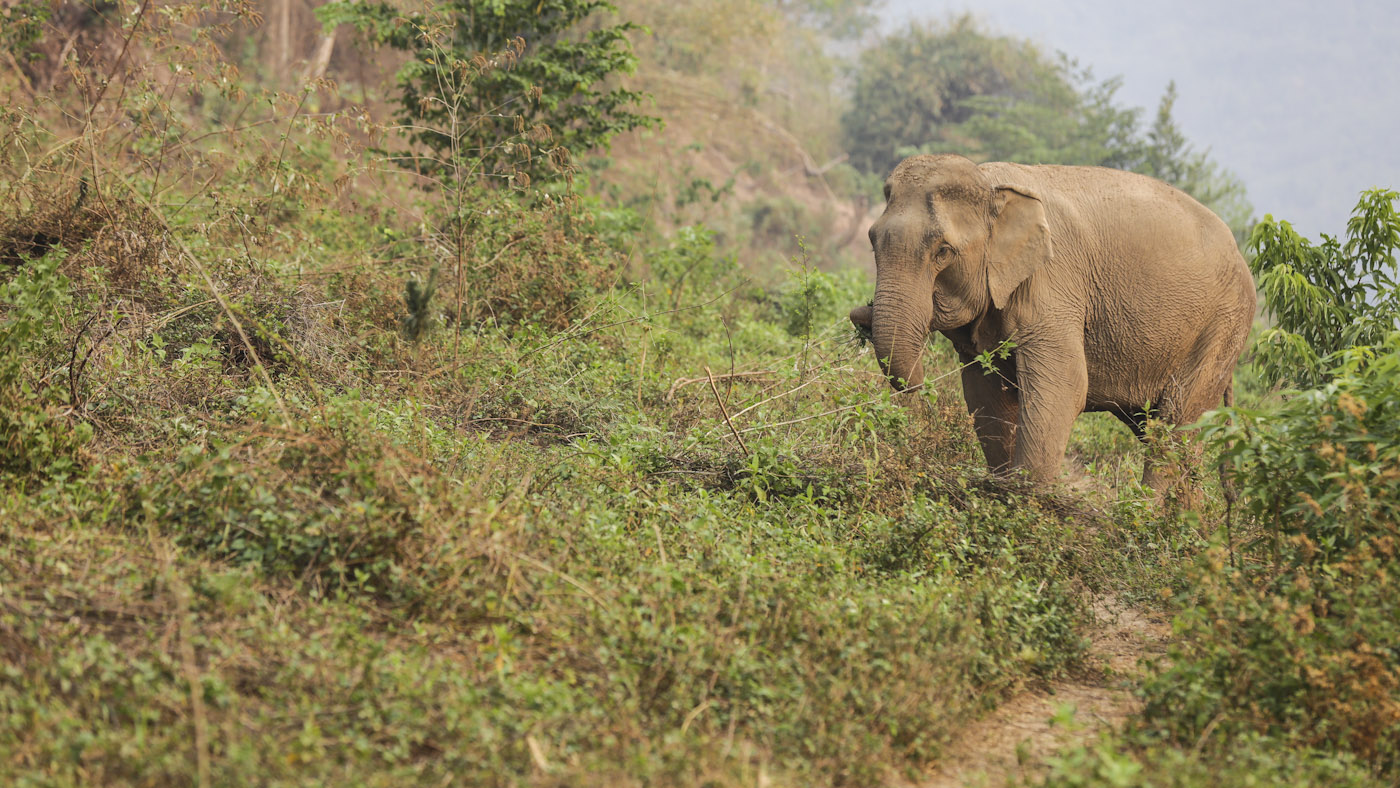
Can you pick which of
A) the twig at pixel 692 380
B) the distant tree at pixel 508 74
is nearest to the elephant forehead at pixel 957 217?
the twig at pixel 692 380

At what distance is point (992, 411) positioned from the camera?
25.8 ft

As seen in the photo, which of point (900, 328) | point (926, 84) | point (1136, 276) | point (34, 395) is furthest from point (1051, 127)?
point (34, 395)

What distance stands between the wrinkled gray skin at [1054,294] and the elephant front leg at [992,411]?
0.04ft

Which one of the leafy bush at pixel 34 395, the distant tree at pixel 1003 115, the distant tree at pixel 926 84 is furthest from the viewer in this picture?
the distant tree at pixel 926 84

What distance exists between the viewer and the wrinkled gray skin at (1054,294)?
22.8 feet

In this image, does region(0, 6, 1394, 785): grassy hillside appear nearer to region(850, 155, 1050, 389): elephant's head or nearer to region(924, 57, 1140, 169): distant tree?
region(850, 155, 1050, 389): elephant's head

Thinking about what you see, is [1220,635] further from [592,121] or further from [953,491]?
[592,121]

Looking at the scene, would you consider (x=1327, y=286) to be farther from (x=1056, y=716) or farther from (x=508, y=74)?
(x=508, y=74)

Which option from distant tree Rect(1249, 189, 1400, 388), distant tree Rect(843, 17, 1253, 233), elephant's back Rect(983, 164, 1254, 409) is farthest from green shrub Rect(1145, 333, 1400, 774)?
distant tree Rect(843, 17, 1253, 233)

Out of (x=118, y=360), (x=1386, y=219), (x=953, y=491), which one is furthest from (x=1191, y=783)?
(x=1386, y=219)

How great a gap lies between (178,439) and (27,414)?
2.31 feet

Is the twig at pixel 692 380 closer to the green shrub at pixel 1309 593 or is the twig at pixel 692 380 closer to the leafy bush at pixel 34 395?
the green shrub at pixel 1309 593

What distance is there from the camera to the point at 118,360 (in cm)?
611

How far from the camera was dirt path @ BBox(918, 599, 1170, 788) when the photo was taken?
12.9ft
